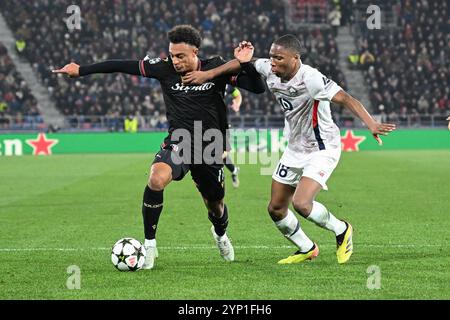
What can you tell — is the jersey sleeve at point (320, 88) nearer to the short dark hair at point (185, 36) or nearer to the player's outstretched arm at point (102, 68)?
the short dark hair at point (185, 36)

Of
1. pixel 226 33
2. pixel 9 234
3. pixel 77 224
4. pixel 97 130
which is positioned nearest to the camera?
pixel 9 234

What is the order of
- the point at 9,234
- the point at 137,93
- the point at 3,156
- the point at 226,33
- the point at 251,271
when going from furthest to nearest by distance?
the point at 226,33
the point at 137,93
the point at 3,156
the point at 9,234
the point at 251,271

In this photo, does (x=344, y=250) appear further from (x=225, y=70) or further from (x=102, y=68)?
(x=102, y=68)

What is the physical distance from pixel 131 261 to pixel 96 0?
34778 millimetres

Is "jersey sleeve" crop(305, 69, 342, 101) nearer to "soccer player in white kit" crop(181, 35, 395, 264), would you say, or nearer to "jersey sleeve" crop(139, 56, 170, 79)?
"soccer player in white kit" crop(181, 35, 395, 264)

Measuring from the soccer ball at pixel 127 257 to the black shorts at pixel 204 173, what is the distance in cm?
80

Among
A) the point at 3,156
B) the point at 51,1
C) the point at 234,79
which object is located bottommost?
the point at 3,156

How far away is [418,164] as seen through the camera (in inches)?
993

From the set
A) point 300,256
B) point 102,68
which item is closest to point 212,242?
point 300,256

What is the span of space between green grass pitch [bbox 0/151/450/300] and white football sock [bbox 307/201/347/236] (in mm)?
349

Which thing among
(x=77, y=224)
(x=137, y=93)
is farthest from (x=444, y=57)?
(x=77, y=224)

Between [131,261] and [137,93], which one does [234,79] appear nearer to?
[131,261]

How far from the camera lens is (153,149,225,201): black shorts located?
822cm

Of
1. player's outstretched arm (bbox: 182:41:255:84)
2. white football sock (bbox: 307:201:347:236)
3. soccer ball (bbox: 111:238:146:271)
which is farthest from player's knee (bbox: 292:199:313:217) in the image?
soccer ball (bbox: 111:238:146:271)
